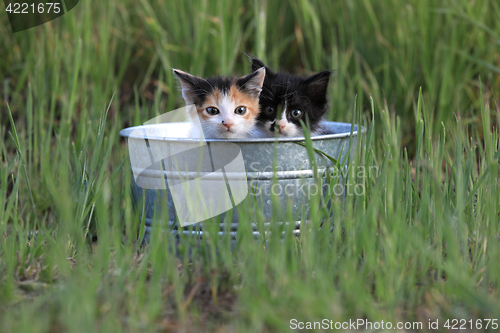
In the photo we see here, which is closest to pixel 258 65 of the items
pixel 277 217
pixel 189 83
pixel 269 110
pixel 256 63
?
pixel 256 63

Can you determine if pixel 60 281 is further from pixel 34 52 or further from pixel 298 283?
pixel 34 52

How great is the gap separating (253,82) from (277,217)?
0.69 meters

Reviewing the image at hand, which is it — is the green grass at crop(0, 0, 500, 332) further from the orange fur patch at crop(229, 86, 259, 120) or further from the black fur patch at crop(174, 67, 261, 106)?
the orange fur patch at crop(229, 86, 259, 120)

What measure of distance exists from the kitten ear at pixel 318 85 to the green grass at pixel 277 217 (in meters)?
0.27

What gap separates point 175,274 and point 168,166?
64 centimetres

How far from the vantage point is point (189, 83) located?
1968 mm

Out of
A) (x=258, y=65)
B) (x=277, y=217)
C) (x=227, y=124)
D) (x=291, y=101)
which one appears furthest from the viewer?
(x=258, y=65)

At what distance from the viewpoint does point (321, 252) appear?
4.62 feet

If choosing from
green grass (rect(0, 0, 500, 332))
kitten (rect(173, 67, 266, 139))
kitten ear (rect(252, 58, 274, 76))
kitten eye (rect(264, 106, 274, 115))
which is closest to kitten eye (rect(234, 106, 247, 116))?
kitten (rect(173, 67, 266, 139))

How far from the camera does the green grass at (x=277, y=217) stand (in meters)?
1.12

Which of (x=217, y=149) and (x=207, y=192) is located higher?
(x=217, y=149)

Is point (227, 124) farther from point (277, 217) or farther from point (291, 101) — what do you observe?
point (277, 217)

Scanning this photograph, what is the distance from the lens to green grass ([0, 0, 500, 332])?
1120 millimetres

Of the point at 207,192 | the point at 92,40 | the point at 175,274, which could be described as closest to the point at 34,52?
the point at 92,40
